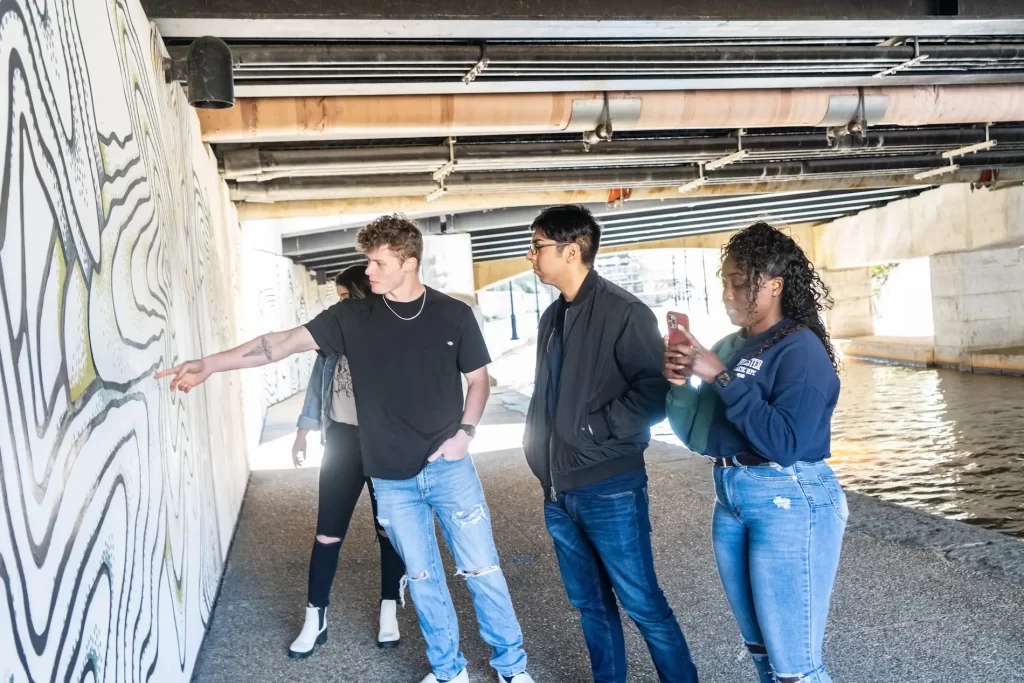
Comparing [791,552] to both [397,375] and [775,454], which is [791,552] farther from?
[397,375]

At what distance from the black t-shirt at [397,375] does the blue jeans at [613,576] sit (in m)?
0.58

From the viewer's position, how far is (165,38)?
5.28 m

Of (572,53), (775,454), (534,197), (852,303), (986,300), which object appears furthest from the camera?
(852,303)

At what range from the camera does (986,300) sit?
20625 millimetres

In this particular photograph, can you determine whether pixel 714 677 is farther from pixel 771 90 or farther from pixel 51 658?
pixel 771 90

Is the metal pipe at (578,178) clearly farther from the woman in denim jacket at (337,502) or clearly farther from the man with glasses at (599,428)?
the man with glasses at (599,428)

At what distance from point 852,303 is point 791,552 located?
28614mm

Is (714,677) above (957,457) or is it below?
above

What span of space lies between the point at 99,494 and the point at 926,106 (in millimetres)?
7579

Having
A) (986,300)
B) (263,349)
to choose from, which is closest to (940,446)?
(263,349)

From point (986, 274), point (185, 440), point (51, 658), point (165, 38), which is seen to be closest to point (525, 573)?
point (185, 440)

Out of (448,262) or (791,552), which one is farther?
(448,262)

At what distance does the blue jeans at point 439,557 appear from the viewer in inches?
137

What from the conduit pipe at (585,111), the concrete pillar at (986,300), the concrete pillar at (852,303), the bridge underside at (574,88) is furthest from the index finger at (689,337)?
the concrete pillar at (852,303)
